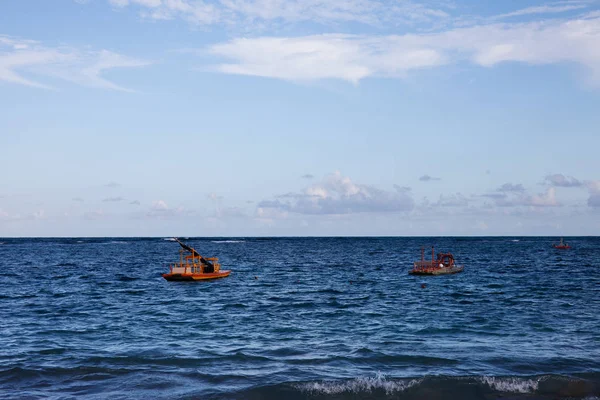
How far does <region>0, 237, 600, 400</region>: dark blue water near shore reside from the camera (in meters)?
24.8

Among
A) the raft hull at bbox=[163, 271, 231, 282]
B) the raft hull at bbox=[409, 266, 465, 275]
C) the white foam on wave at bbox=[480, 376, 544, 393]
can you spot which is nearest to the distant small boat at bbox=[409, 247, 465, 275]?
the raft hull at bbox=[409, 266, 465, 275]

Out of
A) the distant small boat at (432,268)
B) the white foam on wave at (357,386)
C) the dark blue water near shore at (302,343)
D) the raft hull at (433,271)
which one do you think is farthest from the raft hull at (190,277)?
the white foam on wave at (357,386)

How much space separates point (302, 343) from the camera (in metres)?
Result: 33.6

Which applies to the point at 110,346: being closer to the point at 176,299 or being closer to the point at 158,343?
the point at 158,343

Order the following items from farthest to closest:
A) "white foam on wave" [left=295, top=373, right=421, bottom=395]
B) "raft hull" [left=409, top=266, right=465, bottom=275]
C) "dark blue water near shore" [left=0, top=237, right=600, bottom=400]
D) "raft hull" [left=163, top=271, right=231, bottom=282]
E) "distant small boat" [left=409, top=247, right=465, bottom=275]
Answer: "distant small boat" [left=409, top=247, right=465, bottom=275] < "raft hull" [left=409, top=266, right=465, bottom=275] < "raft hull" [left=163, top=271, right=231, bottom=282] < "dark blue water near shore" [left=0, top=237, right=600, bottom=400] < "white foam on wave" [left=295, top=373, right=421, bottom=395]

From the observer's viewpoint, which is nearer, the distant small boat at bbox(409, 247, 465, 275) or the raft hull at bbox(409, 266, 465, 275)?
the raft hull at bbox(409, 266, 465, 275)

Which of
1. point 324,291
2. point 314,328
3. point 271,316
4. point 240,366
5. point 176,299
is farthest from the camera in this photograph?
point 324,291

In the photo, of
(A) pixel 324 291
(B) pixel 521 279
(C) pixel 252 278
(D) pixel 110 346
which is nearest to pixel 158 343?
(D) pixel 110 346

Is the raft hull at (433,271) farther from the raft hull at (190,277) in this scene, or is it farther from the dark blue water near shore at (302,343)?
the raft hull at (190,277)

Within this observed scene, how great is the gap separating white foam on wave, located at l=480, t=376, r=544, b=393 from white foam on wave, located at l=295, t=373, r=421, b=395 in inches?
127

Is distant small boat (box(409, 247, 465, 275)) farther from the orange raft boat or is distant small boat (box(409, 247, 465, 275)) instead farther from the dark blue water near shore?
the orange raft boat

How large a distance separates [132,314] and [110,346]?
41.6ft

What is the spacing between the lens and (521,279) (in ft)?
241

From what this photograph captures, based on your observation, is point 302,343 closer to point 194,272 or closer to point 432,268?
point 194,272
